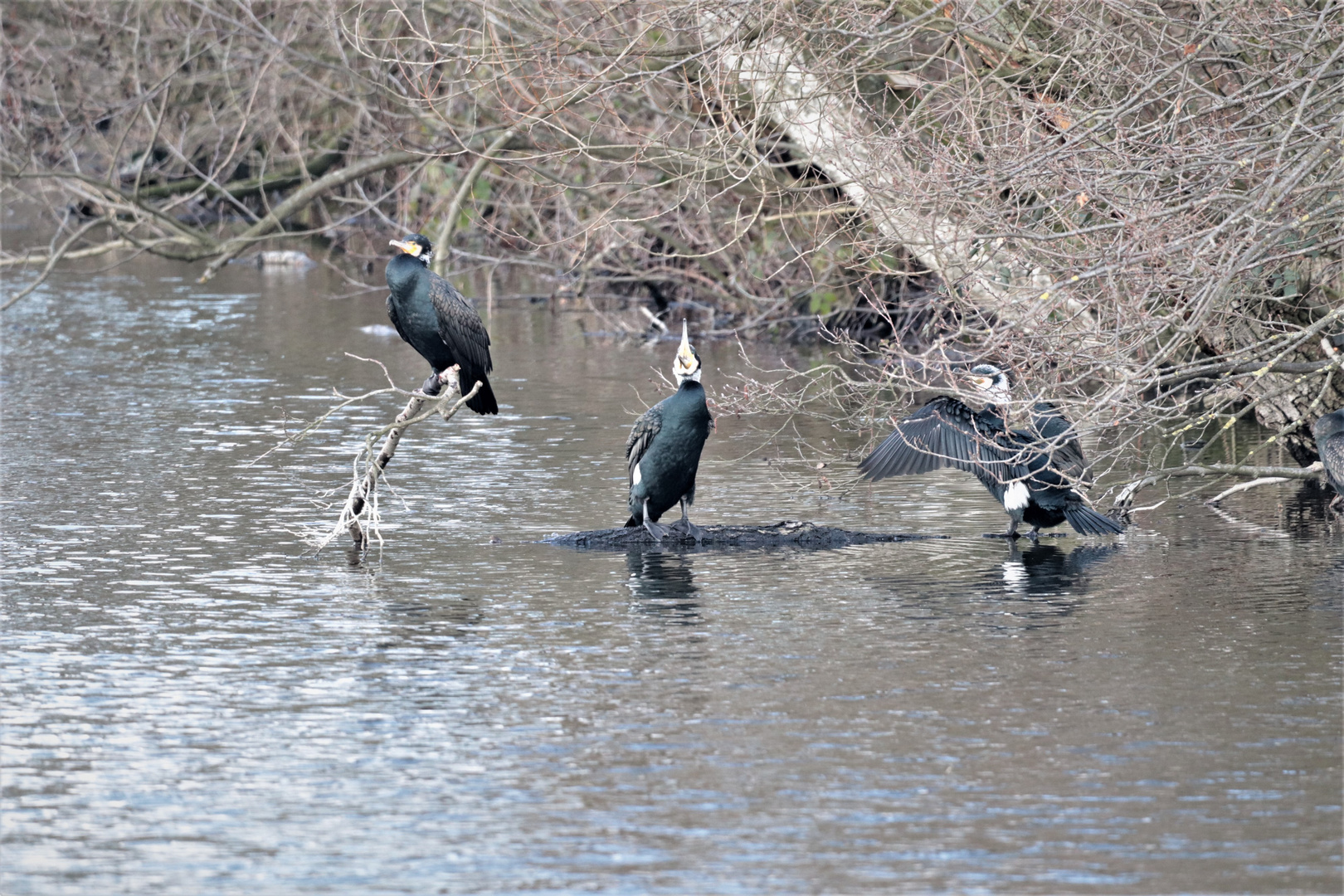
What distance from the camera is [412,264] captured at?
394 inches

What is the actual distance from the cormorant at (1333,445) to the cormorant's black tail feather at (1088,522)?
103 centimetres

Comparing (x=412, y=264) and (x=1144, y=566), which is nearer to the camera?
(x=1144, y=566)

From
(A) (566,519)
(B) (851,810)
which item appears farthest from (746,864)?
(A) (566,519)

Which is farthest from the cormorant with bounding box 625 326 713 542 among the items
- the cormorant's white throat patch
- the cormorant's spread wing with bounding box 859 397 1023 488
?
the cormorant's white throat patch

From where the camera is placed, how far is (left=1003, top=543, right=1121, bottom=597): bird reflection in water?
852cm

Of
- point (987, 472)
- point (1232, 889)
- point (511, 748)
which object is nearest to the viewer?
point (1232, 889)

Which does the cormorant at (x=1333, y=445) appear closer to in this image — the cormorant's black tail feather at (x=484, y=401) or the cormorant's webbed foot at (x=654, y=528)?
the cormorant's webbed foot at (x=654, y=528)

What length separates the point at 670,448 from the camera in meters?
9.38

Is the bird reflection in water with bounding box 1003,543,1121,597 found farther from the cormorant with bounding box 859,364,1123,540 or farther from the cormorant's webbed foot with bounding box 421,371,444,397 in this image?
the cormorant's webbed foot with bounding box 421,371,444,397

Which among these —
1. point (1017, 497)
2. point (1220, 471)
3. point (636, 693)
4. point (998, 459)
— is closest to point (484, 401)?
point (998, 459)

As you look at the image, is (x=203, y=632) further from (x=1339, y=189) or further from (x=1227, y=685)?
(x=1339, y=189)

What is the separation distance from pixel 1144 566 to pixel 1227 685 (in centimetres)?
225

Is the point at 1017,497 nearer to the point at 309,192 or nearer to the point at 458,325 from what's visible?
the point at 458,325

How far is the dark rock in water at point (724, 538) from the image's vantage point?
9484 mm
